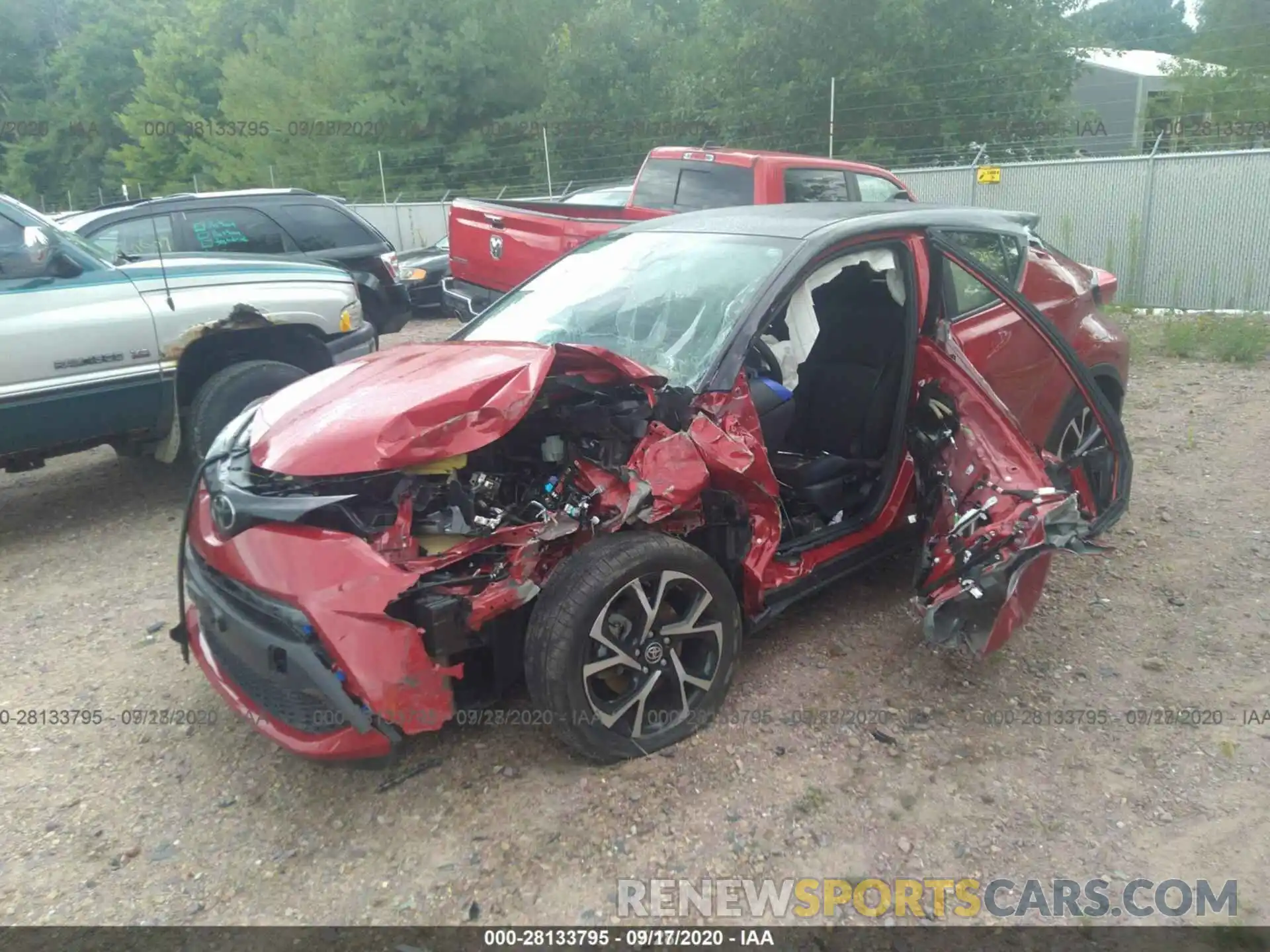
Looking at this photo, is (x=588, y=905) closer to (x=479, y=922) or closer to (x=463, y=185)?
(x=479, y=922)

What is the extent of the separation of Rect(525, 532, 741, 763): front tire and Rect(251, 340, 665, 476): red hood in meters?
0.51

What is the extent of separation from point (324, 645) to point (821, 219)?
2.43 metres

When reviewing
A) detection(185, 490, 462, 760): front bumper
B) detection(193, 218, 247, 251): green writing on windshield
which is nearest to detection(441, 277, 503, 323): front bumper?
detection(193, 218, 247, 251): green writing on windshield

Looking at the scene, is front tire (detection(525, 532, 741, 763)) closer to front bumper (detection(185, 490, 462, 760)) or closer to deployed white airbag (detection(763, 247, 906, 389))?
front bumper (detection(185, 490, 462, 760))

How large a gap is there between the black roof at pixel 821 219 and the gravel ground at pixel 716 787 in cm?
159

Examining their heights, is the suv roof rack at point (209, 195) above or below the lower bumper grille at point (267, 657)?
above

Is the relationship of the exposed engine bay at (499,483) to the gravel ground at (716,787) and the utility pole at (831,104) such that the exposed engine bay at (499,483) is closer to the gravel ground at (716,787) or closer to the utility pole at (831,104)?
the gravel ground at (716,787)

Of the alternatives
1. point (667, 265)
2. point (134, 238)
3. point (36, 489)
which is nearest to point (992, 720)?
point (667, 265)

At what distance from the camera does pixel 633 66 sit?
77.7 ft

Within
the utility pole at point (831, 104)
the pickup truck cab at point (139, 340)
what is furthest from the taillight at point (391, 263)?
the utility pole at point (831, 104)

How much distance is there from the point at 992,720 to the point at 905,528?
35.2 inches

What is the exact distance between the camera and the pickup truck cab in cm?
462

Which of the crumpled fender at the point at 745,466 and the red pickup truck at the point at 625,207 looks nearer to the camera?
the crumpled fender at the point at 745,466

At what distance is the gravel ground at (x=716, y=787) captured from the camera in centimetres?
246
